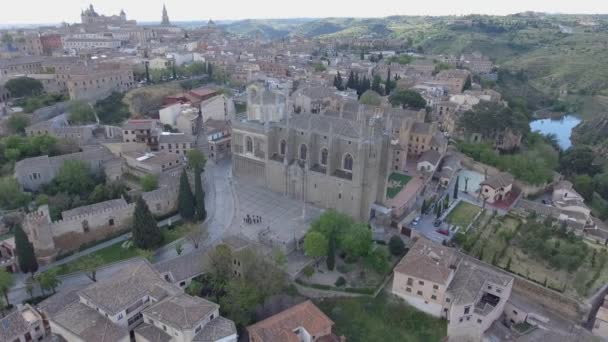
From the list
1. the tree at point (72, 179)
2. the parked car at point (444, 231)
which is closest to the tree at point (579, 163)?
the parked car at point (444, 231)

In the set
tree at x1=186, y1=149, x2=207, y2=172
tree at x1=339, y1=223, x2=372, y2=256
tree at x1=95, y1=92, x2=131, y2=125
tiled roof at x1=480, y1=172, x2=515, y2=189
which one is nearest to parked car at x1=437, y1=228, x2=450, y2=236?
tree at x1=339, y1=223, x2=372, y2=256

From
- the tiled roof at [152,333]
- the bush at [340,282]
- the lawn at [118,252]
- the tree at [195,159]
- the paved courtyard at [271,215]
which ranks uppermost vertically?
the tree at [195,159]

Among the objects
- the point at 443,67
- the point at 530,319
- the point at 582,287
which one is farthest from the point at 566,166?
the point at 443,67

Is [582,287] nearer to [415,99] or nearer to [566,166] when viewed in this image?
[566,166]

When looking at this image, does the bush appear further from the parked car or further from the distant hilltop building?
the distant hilltop building

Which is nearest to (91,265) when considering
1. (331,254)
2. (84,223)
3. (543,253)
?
(84,223)

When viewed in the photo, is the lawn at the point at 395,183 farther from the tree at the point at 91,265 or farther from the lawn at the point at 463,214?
the tree at the point at 91,265
